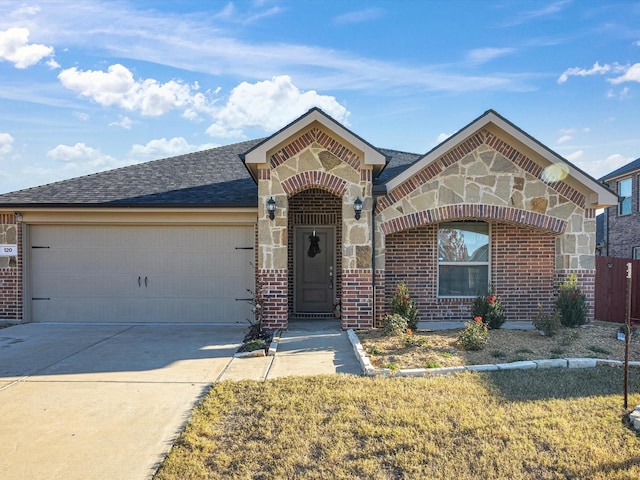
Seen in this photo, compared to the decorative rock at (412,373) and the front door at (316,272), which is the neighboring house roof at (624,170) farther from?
the decorative rock at (412,373)

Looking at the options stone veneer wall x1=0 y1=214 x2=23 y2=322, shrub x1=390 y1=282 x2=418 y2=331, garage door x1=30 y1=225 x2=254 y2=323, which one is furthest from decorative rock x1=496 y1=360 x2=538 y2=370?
stone veneer wall x1=0 y1=214 x2=23 y2=322

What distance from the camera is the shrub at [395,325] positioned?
28.0 ft

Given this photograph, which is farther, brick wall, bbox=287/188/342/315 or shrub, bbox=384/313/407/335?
brick wall, bbox=287/188/342/315

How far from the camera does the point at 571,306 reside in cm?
945

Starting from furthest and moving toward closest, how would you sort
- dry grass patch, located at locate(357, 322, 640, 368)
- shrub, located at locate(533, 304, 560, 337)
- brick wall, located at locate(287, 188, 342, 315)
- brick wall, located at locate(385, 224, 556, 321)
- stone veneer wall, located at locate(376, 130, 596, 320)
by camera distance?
brick wall, located at locate(287, 188, 342, 315), brick wall, located at locate(385, 224, 556, 321), stone veneer wall, located at locate(376, 130, 596, 320), shrub, located at locate(533, 304, 560, 337), dry grass patch, located at locate(357, 322, 640, 368)

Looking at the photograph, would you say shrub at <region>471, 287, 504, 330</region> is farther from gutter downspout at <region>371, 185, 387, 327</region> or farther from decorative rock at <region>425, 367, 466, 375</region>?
decorative rock at <region>425, 367, 466, 375</region>

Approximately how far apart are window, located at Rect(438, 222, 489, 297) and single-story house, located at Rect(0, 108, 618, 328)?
0.03 m

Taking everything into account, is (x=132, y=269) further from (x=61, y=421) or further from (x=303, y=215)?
(x=61, y=421)

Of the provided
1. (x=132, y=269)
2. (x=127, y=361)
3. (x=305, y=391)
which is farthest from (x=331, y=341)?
(x=132, y=269)

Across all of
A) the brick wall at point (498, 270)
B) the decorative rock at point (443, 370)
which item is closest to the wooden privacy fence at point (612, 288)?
the brick wall at point (498, 270)

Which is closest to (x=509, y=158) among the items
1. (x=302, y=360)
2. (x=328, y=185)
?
(x=328, y=185)

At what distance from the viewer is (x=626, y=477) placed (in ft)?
12.0

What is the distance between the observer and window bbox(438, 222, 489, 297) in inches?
427

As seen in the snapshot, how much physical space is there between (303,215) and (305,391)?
6350 mm
